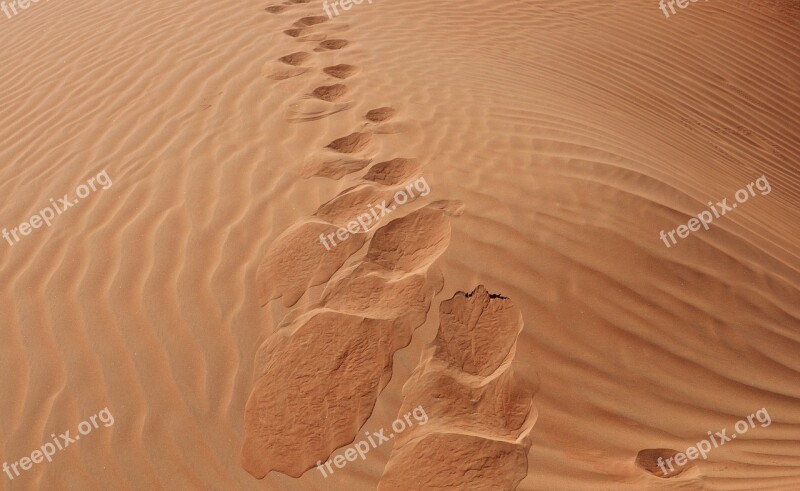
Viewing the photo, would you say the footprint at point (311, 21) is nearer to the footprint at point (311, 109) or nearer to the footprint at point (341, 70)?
the footprint at point (341, 70)

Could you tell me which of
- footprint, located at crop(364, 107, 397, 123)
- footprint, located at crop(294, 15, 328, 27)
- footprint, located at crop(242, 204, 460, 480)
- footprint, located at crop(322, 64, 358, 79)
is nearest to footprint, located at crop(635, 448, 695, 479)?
footprint, located at crop(242, 204, 460, 480)

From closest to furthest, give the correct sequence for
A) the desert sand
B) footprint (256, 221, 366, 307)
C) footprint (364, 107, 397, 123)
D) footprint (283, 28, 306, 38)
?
the desert sand → footprint (256, 221, 366, 307) → footprint (364, 107, 397, 123) → footprint (283, 28, 306, 38)

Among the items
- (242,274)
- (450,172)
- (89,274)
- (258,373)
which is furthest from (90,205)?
(450,172)

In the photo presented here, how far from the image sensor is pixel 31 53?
5.89 metres

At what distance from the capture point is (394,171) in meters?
3.51

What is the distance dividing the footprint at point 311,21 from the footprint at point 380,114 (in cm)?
226

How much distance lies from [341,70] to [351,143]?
4.37 ft

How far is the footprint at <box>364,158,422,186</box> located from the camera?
345cm

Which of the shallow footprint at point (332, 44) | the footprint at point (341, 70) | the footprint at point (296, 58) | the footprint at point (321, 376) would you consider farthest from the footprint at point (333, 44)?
the footprint at point (321, 376)

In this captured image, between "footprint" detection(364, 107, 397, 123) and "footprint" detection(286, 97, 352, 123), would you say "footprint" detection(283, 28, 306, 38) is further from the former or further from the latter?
"footprint" detection(364, 107, 397, 123)

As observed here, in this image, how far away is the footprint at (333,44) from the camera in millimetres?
5343

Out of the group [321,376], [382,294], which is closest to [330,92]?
[382,294]

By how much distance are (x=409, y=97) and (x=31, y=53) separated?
425 centimetres

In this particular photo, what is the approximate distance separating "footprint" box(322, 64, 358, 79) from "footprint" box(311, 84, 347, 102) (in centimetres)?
27
